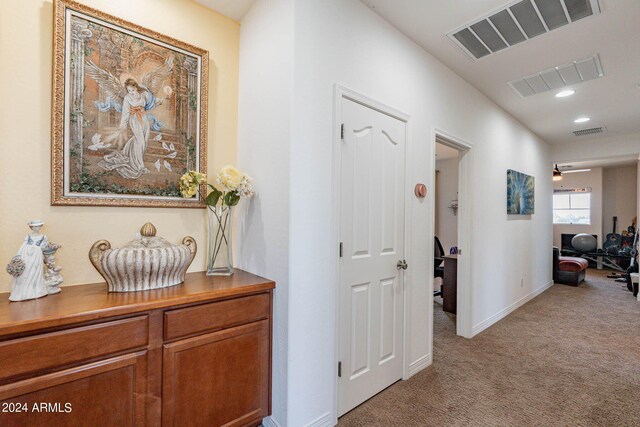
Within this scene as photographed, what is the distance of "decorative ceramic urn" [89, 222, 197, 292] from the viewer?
147 cm

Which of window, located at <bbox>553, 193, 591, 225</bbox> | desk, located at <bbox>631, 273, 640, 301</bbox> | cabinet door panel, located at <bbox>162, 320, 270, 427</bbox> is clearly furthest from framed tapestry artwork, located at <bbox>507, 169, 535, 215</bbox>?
window, located at <bbox>553, 193, 591, 225</bbox>

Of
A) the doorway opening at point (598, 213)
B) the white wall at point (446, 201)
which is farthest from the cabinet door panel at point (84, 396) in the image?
the doorway opening at point (598, 213)

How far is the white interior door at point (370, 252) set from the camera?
199 centimetres

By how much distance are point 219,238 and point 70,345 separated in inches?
39.1

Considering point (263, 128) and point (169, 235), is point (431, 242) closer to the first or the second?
point (263, 128)

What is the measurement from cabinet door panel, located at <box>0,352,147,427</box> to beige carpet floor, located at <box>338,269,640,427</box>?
1.26 metres

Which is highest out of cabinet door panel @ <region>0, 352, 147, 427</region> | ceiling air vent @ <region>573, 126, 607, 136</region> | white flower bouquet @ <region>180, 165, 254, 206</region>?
ceiling air vent @ <region>573, 126, 607, 136</region>

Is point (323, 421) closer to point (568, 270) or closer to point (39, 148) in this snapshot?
point (39, 148)

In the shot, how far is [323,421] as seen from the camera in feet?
5.99

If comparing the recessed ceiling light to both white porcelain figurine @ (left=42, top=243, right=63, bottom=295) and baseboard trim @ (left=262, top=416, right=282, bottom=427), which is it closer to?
baseboard trim @ (left=262, top=416, right=282, bottom=427)

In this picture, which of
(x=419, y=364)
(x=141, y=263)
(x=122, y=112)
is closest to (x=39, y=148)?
(x=122, y=112)

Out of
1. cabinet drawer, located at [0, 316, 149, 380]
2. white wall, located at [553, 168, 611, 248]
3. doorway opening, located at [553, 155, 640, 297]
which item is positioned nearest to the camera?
cabinet drawer, located at [0, 316, 149, 380]

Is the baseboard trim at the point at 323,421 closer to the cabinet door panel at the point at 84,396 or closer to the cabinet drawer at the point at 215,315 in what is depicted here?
the cabinet drawer at the point at 215,315

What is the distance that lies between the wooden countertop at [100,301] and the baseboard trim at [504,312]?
107 inches
